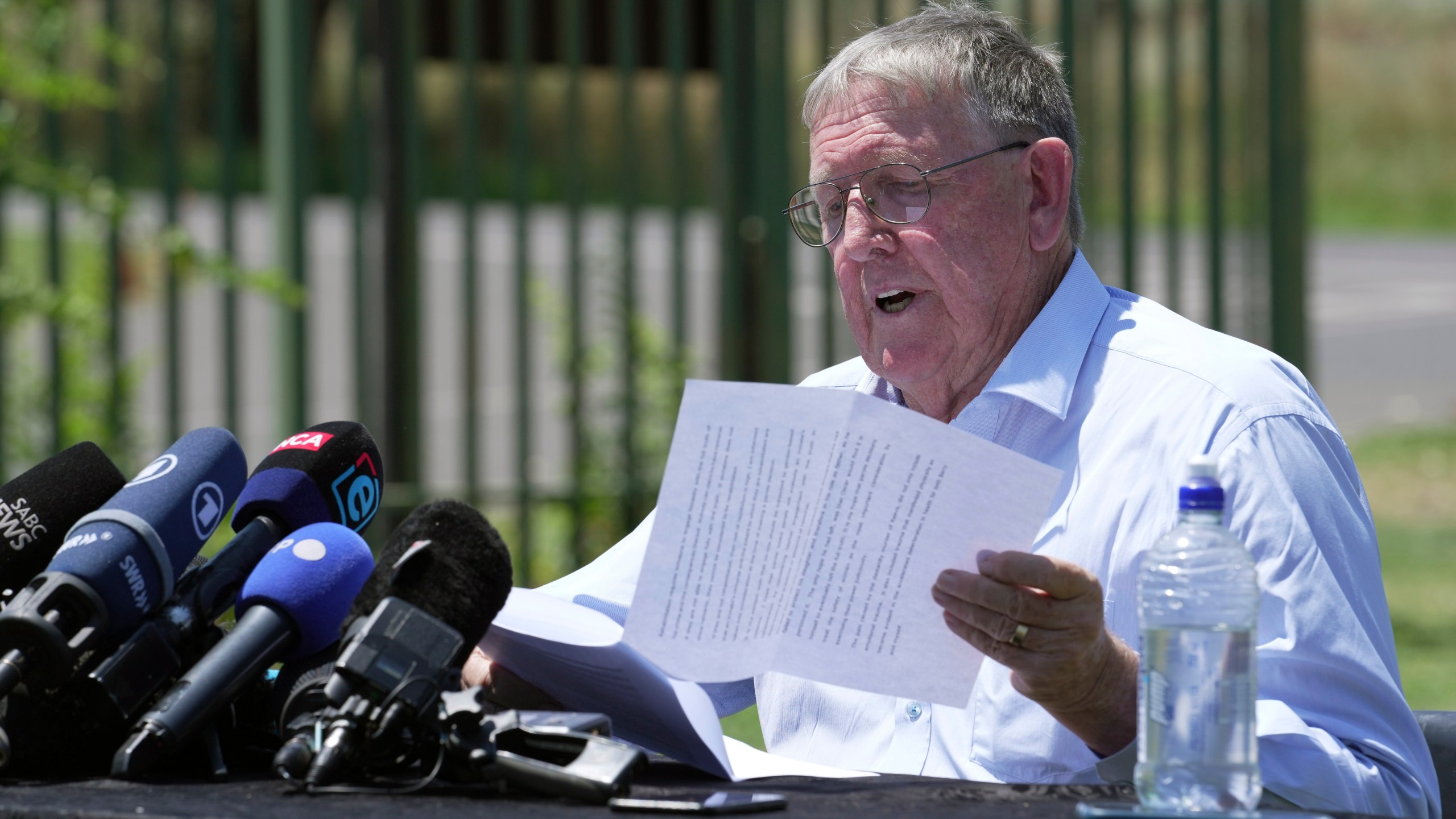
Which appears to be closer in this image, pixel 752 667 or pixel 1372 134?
pixel 752 667

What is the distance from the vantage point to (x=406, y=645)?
58.8 inches

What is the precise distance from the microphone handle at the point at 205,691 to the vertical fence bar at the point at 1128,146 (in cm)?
487

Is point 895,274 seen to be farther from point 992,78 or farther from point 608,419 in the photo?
point 608,419

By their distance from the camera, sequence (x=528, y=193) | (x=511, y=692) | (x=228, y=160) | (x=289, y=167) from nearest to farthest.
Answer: (x=511, y=692), (x=228, y=160), (x=289, y=167), (x=528, y=193)

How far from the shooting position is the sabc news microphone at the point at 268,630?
1.52m

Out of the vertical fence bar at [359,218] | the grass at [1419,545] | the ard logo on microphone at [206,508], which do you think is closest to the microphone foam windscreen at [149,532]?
the ard logo on microphone at [206,508]

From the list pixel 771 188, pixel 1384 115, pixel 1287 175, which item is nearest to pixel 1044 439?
pixel 771 188

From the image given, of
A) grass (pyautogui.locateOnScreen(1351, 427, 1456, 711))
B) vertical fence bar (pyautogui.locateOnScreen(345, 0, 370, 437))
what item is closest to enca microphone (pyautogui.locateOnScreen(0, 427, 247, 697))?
grass (pyautogui.locateOnScreen(1351, 427, 1456, 711))

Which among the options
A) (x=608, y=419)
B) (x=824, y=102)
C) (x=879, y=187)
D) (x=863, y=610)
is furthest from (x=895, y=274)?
(x=608, y=419)

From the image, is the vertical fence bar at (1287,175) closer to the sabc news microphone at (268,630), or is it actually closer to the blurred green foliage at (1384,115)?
the sabc news microphone at (268,630)

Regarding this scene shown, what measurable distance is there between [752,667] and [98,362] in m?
4.24

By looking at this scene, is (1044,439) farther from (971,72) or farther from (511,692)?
(511,692)

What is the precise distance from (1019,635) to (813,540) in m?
0.23

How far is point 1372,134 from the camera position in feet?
80.2
